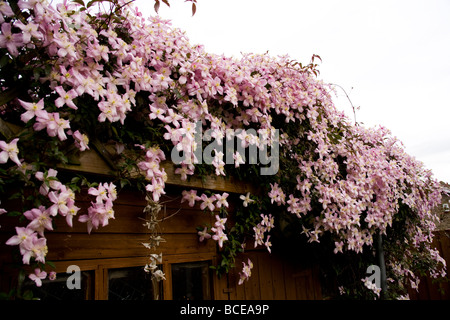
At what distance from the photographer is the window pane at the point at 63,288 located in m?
1.32

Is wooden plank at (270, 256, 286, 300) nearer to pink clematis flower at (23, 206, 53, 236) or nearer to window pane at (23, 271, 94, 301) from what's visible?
window pane at (23, 271, 94, 301)

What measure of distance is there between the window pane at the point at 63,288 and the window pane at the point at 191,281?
1.62ft

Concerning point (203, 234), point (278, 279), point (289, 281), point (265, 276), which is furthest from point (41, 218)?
point (289, 281)

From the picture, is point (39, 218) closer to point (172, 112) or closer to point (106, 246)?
point (106, 246)

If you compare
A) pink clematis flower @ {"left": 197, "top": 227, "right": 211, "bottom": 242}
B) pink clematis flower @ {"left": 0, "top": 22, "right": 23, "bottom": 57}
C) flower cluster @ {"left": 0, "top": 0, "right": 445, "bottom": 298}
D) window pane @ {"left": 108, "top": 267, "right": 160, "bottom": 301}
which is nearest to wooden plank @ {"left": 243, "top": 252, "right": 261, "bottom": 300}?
flower cluster @ {"left": 0, "top": 0, "right": 445, "bottom": 298}

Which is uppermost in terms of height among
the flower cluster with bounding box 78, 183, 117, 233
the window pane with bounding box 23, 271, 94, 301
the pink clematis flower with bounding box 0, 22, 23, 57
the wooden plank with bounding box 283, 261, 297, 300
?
the pink clematis flower with bounding box 0, 22, 23, 57

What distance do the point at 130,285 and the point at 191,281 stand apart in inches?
16.1

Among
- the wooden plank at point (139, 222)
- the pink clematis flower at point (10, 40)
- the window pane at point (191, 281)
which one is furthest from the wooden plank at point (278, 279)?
the pink clematis flower at point (10, 40)

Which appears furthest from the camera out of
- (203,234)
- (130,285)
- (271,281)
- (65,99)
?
(271,281)

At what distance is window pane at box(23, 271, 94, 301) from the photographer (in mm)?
1322

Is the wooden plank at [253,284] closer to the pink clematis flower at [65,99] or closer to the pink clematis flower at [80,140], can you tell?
the pink clematis flower at [80,140]

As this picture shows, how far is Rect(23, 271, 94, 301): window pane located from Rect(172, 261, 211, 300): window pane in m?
0.49

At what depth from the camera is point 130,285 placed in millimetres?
1623
